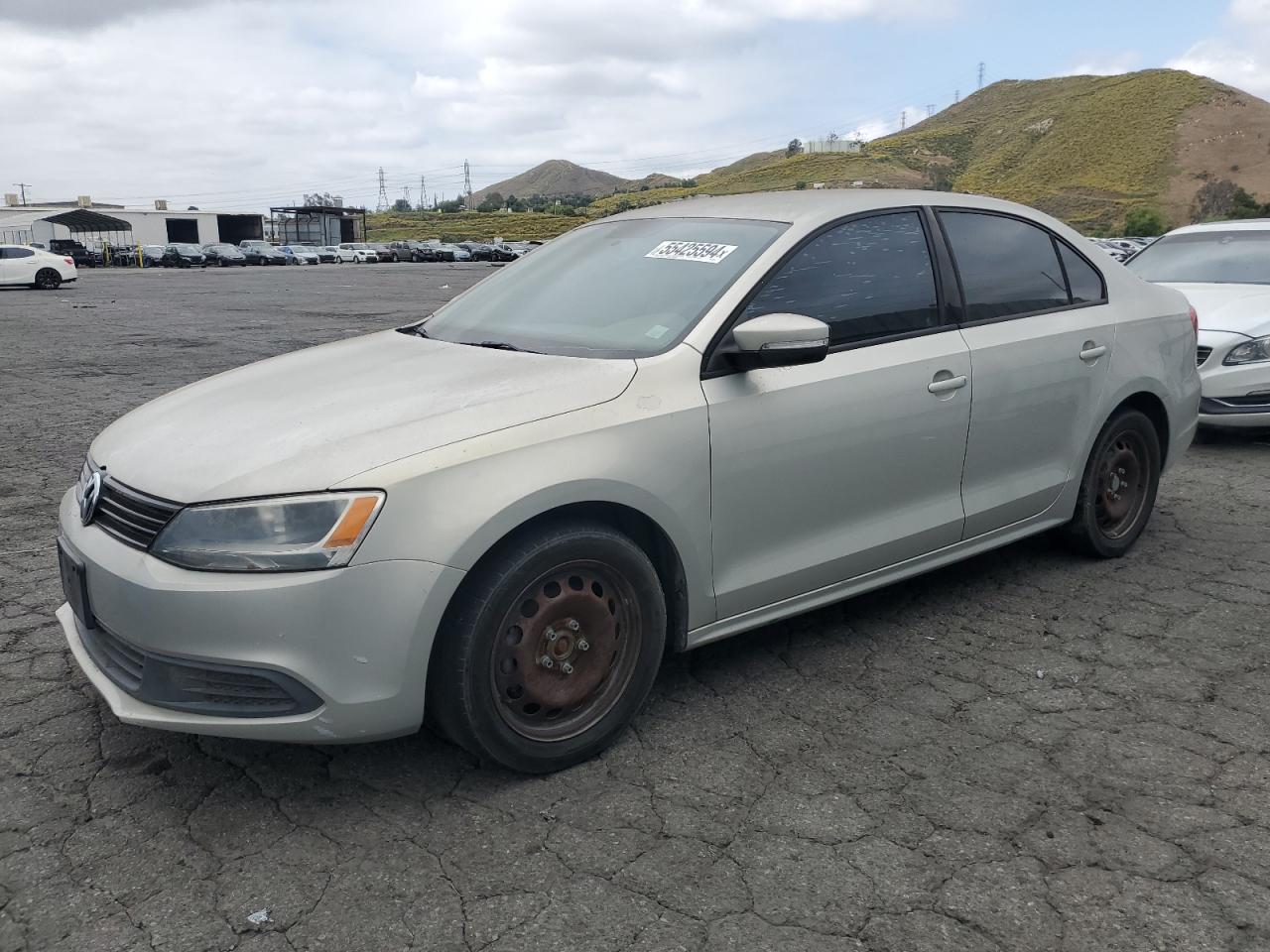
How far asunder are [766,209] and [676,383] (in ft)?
3.32

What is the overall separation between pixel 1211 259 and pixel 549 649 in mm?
7628

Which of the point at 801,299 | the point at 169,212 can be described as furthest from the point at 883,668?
the point at 169,212

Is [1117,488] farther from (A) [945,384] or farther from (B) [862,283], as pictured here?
(B) [862,283]

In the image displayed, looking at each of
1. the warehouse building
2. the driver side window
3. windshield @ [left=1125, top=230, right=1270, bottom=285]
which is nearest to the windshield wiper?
the driver side window

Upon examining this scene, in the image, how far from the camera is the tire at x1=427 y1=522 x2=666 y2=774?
2809mm

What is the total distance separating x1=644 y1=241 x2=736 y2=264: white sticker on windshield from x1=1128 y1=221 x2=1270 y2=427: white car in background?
4.54 metres

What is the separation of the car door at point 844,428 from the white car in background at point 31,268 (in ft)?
103

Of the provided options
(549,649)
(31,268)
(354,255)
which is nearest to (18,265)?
(31,268)

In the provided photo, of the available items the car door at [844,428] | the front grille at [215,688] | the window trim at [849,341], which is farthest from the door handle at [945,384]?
the front grille at [215,688]

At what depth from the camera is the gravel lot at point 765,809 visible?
2.43 m

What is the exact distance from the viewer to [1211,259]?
28.0 ft

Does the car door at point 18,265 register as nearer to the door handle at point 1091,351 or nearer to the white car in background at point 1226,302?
the white car in background at point 1226,302

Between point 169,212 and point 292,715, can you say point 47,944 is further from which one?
point 169,212

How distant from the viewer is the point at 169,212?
90.1 metres
